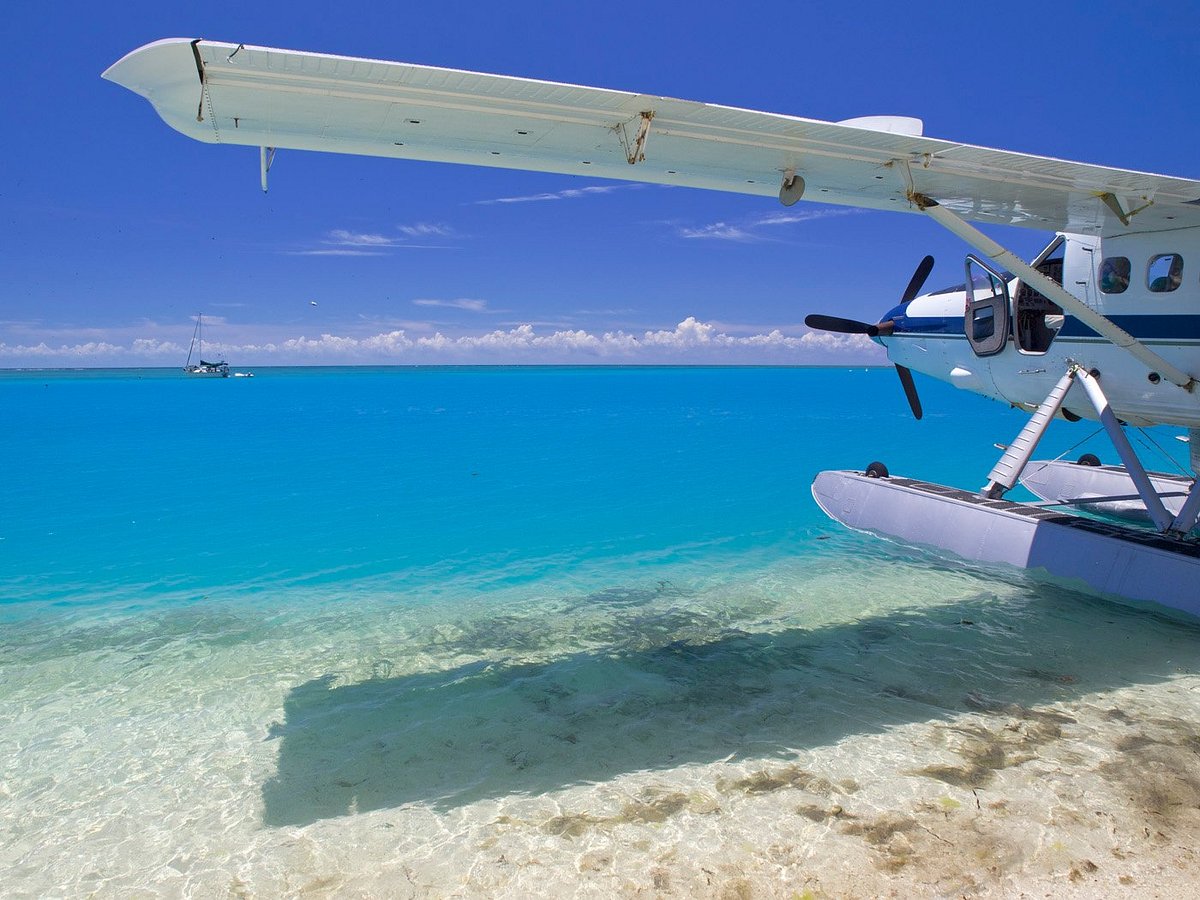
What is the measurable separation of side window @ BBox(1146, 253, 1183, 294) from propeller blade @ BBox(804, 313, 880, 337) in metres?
4.21

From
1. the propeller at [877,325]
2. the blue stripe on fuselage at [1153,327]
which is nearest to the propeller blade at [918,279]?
the propeller at [877,325]

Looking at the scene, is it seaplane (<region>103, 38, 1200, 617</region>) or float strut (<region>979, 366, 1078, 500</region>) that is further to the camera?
float strut (<region>979, 366, 1078, 500</region>)

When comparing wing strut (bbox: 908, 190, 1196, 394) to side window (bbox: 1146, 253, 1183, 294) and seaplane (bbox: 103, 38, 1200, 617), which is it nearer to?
seaplane (bbox: 103, 38, 1200, 617)

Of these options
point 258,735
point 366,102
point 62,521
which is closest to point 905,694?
point 258,735

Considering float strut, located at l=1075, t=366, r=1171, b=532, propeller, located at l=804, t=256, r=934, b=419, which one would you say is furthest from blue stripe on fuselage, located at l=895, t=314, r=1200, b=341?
propeller, located at l=804, t=256, r=934, b=419

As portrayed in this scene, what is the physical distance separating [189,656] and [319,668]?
1399mm

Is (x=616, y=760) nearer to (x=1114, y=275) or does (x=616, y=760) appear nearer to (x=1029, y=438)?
(x=1029, y=438)

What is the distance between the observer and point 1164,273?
306 inches

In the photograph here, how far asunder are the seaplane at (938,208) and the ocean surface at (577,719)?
0.71 metres

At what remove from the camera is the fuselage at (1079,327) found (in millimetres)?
7758

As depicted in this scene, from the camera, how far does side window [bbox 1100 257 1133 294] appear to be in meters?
8.07

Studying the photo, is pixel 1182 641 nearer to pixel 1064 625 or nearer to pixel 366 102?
pixel 1064 625

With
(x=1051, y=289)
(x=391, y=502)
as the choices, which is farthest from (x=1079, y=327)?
(x=391, y=502)

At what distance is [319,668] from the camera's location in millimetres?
6703
